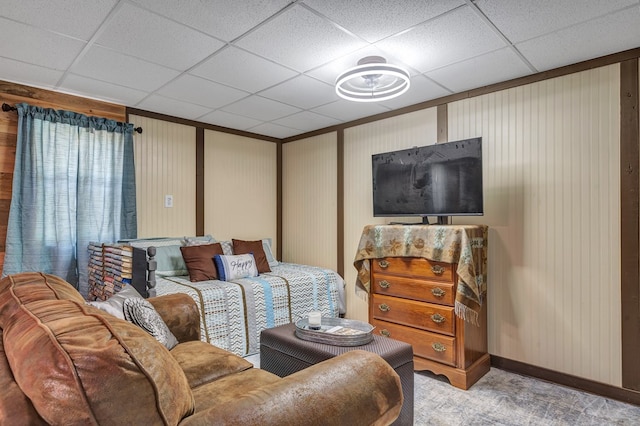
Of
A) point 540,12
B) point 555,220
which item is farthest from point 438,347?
point 540,12

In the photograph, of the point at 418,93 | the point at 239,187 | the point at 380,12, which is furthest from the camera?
the point at 239,187

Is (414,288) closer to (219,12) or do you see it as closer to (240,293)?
(240,293)

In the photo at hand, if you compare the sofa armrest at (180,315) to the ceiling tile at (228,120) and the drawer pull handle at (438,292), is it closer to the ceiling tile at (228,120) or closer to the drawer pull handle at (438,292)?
the drawer pull handle at (438,292)

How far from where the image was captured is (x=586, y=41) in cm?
234

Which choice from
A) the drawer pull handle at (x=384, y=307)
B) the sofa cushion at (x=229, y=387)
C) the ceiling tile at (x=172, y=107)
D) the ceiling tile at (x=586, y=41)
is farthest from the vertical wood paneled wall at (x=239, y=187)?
the ceiling tile at (x=586, y=41)

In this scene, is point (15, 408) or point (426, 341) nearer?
point (15, 408)

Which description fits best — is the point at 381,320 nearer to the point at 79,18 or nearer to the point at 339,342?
the point at 339,342

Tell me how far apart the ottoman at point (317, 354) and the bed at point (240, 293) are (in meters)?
0.93

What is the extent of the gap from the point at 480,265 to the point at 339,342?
1.46 metres

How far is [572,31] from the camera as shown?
2221mm

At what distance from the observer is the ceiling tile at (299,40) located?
2113mm

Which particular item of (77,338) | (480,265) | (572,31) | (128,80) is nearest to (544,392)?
(480,265)

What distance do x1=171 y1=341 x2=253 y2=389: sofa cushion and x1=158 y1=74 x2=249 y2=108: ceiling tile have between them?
2069 mm

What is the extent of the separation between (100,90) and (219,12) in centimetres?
182
